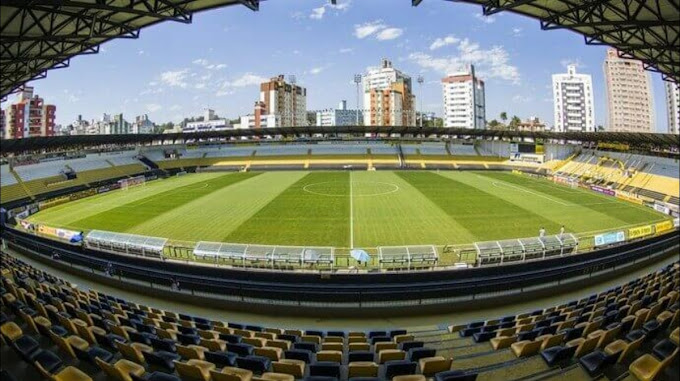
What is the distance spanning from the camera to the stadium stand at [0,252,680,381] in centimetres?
593

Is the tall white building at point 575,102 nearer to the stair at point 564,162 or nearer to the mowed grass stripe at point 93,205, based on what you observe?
the stair at point 564,162

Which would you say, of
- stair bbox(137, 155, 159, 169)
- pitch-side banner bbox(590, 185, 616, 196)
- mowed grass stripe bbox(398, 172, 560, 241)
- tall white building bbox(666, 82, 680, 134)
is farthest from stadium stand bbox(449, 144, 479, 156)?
tall white building bbox(666, 82, 680, 134)

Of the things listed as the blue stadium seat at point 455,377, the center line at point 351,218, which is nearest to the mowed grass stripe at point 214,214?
the center line at point 351,218

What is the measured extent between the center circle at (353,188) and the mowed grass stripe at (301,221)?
0.34ft

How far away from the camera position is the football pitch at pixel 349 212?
76.9ft

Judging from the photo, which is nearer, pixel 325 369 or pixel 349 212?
pixel 325 369

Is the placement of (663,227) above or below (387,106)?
below

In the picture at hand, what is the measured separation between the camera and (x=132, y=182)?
5119 centimetres

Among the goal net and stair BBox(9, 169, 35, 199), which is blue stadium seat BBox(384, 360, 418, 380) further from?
the goal net

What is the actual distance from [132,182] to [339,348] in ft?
171

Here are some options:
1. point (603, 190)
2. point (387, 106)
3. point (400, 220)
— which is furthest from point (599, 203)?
point (387, 106)

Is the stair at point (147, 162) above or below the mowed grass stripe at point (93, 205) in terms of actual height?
above

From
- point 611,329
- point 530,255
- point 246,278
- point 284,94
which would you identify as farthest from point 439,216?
point 284,94

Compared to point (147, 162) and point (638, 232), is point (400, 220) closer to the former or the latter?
point (638, 232)
